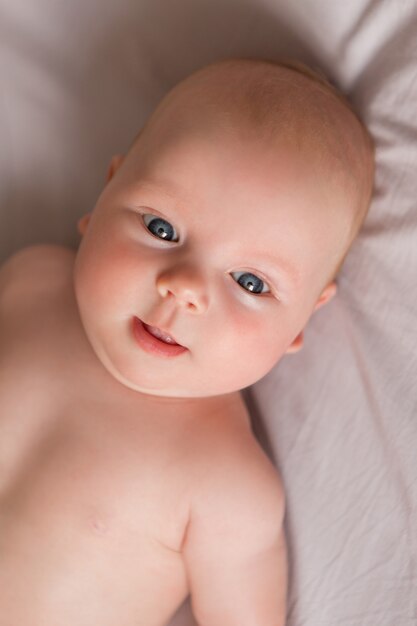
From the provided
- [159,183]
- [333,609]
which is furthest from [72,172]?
[333,609]

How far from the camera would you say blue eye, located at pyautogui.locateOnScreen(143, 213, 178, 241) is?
1238mm

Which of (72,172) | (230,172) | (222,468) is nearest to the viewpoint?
(230,172)

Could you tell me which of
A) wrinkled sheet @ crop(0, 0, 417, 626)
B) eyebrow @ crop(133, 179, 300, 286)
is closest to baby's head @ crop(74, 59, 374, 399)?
eyebrow @ crop(133, 179, 300, 286)

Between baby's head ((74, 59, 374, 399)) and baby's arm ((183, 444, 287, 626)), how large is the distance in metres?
0.15

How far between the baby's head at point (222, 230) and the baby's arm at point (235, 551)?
15 centimetres

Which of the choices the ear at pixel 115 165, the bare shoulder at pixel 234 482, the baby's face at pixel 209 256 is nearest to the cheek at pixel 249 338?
the baby's face at pixel 209 256

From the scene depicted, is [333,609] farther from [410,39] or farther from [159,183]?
[410,39]

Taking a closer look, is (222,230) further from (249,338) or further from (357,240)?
(357,240)

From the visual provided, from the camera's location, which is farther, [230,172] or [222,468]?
[222,468]

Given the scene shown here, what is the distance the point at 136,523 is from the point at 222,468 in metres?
0.14

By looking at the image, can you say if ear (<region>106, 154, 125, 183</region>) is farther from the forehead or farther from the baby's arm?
the baby's arm

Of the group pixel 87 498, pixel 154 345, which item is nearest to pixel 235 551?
pixel 87 498

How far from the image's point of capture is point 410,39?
133 centimetres

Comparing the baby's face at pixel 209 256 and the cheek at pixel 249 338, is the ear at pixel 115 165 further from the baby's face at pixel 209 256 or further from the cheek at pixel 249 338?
the cheek at pixel 249 338
